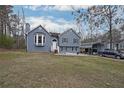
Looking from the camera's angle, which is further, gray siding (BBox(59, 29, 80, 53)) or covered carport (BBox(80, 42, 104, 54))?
covered carport (BBox(80, 42, 104, 54))

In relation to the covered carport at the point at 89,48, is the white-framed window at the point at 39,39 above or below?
above

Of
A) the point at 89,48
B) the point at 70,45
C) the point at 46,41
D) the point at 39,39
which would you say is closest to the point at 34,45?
the point at 39,39

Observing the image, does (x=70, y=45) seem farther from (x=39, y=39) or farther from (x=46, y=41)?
(x=39, y=39)

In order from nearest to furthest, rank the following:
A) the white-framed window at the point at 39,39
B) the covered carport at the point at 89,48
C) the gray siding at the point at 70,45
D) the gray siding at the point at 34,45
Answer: the gray siding at the point at 34,45, the gray siding at the point at 70,45, the covered carport at the point at 89,48, the white-framed window at the point at 39,39

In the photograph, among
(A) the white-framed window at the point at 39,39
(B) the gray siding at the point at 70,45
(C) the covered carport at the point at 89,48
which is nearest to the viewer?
(B) the gray siding at the point at 70,45

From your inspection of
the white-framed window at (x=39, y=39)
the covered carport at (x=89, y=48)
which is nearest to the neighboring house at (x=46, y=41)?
the white-framed window at (x=39, y=39)

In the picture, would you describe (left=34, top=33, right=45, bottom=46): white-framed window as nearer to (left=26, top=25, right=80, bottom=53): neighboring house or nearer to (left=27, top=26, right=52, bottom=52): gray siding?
(left=26, top=25, right=80, bottom=53): neighboring house

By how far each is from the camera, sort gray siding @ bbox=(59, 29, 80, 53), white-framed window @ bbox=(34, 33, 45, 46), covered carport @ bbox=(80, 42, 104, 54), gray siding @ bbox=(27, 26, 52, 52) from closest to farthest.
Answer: gray siding @ bbox=(27, 26, 52, 52) → gray siding @ bbox=(59, 29, 80, 53) → covered carport @ bbox=(80, 42, 104, 54) → white-framed window @ bbox=(34, 33, 45, 46)

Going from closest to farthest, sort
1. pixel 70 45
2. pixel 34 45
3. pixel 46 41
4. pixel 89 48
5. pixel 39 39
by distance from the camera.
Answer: pixel 34 45 < pixel 89 48 < pixel 39 39 < pixel 70 45 < pixel 46 41

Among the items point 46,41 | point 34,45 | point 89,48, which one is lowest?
point 89,48

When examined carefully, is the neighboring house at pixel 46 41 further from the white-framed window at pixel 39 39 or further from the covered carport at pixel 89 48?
the covered carport at pixel 89 48

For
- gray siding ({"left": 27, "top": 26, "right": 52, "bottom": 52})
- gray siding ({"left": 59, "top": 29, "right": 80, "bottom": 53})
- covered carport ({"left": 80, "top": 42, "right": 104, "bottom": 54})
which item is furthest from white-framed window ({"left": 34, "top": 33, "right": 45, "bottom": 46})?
covered carport ({"left": 80, "top": 42, "right": 104, "bottom": 54})

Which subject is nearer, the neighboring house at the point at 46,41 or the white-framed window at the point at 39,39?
the neighboring house at the point at 46,41
